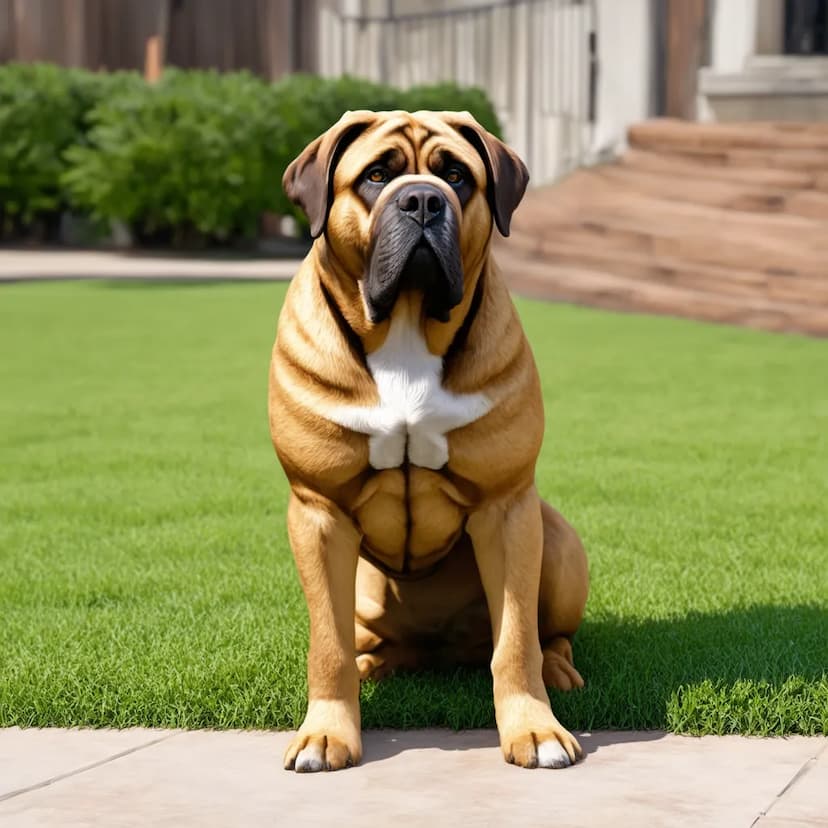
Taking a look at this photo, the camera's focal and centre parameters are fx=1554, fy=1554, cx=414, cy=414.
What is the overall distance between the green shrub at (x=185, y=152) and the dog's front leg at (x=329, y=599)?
52.4 ft

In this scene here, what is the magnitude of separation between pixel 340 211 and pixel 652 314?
1033cm

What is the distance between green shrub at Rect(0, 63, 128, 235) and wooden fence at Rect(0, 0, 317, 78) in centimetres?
286

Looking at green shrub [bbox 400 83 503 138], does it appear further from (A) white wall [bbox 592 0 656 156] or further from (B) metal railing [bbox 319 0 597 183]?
(A) white wall [bbox 592 0 656 156]

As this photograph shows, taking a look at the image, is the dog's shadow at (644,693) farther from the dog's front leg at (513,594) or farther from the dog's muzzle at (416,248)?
the dog's muzzle at (416,248)

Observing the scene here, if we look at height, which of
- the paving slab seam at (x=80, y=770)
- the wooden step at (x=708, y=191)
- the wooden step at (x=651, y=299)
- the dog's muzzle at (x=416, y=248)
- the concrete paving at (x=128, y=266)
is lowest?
the concrete paving at (x=128, y=266)

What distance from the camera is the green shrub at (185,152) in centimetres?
1923

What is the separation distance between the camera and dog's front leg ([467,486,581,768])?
3639 mm

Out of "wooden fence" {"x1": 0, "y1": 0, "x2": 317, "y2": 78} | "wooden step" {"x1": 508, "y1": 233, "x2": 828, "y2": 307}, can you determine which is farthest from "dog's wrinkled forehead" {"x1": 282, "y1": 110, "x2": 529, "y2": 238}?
"wooden fence" {"x1": 0, "y1": 0, "x2": 317, "y2": 78}

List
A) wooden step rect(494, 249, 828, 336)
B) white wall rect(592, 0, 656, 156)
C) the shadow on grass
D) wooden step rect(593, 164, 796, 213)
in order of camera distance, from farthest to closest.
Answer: white wall rect(592, 0, 656, 156), the shadow on grass, wooden step rect(593, 164, 796, 213), wooden step rect(494, 249, 828, 336)

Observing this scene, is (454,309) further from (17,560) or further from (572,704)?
(17,560)

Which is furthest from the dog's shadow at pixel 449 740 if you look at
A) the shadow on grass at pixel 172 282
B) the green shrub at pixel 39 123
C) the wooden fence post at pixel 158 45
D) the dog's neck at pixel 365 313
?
the wooden fence post at pixel 158 45

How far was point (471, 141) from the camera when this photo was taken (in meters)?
3.66

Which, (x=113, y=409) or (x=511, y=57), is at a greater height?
(x=511, y=57)

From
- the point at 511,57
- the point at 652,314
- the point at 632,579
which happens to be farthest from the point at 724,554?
the point at 511,57
